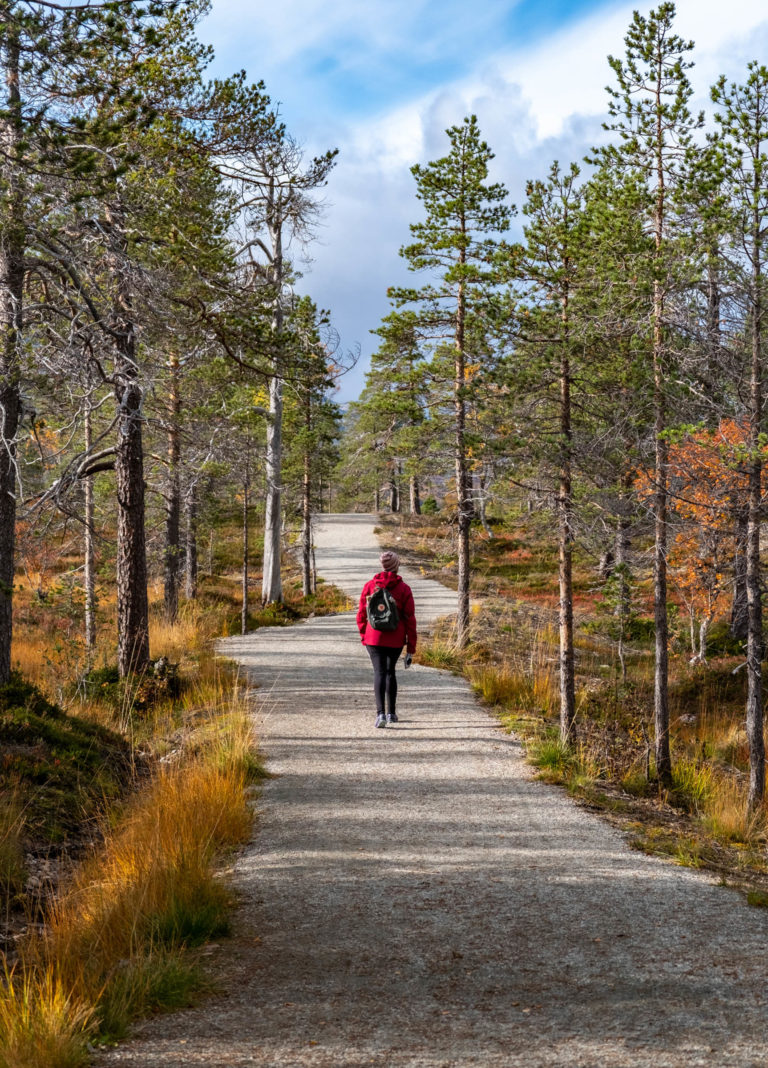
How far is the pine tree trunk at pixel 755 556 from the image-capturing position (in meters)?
10.9

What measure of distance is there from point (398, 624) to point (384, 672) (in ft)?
2.32

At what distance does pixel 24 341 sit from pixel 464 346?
494 inches

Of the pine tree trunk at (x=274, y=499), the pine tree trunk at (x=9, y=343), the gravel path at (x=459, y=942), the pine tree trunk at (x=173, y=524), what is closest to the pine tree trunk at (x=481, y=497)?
the pine tree trunk at (x=274, y=499)

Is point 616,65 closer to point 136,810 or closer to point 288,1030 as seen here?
point 136,810

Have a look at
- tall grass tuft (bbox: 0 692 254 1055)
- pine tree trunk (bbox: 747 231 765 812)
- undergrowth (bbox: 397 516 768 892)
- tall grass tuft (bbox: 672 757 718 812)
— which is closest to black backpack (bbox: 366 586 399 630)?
undergrowth (bbox: 397 516 768 892)

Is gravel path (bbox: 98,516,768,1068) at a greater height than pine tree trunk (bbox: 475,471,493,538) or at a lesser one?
lesser

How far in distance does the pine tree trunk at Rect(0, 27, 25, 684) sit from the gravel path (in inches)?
147

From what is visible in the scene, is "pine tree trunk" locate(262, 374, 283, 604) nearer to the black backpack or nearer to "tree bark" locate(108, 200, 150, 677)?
"tree bark" locate(108, 200, 150, 677)

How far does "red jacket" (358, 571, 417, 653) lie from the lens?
33.8ft

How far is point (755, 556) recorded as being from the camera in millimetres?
11531

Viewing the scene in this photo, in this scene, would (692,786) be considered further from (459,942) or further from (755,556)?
(459,942)

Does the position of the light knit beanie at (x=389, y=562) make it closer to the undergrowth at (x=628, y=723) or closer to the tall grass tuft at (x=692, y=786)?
the undergrowth at (x=628, y=723)

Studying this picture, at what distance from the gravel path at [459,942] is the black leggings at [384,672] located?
1.46 metres

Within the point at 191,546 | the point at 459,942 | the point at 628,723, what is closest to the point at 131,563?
the point at 628,723
